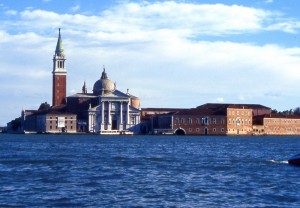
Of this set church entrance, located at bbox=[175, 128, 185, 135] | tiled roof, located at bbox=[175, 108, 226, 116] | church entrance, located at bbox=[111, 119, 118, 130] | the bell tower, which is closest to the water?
tiled roof, located at bbox=[175, 108, 226, 116]

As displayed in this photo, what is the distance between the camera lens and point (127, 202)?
59.4 ft

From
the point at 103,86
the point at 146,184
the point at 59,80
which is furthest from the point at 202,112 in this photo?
the point at 146,184

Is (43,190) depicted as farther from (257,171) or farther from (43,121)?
(43,121)

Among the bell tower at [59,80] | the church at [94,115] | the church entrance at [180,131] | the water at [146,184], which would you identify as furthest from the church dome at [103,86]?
the water at [146,184]

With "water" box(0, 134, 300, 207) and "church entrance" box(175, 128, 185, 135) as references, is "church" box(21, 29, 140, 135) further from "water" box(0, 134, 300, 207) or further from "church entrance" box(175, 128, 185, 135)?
"water" box(0, 134, 300, 207)

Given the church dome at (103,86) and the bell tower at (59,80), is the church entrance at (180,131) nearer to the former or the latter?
the church dome at (103,86)

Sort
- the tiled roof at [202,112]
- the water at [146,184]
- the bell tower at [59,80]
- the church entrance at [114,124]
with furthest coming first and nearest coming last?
the bell tower at [59,80]
the church entrance at [114,124]
the tiled roof at [202,112]
the water at [146,184]

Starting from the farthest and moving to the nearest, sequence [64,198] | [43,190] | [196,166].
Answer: [196,166]
[43,190]
[64,198]

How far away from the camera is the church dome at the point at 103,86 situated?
12278cm

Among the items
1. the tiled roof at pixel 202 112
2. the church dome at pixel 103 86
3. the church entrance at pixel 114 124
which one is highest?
the church dome at pixel 103 86

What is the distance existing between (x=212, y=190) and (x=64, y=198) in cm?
441

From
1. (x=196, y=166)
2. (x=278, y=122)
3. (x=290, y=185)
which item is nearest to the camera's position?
(x=290, y=185)

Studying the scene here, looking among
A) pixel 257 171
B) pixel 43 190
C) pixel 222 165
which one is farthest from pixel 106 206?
pixel 222 165

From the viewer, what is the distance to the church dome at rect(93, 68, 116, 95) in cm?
12278
